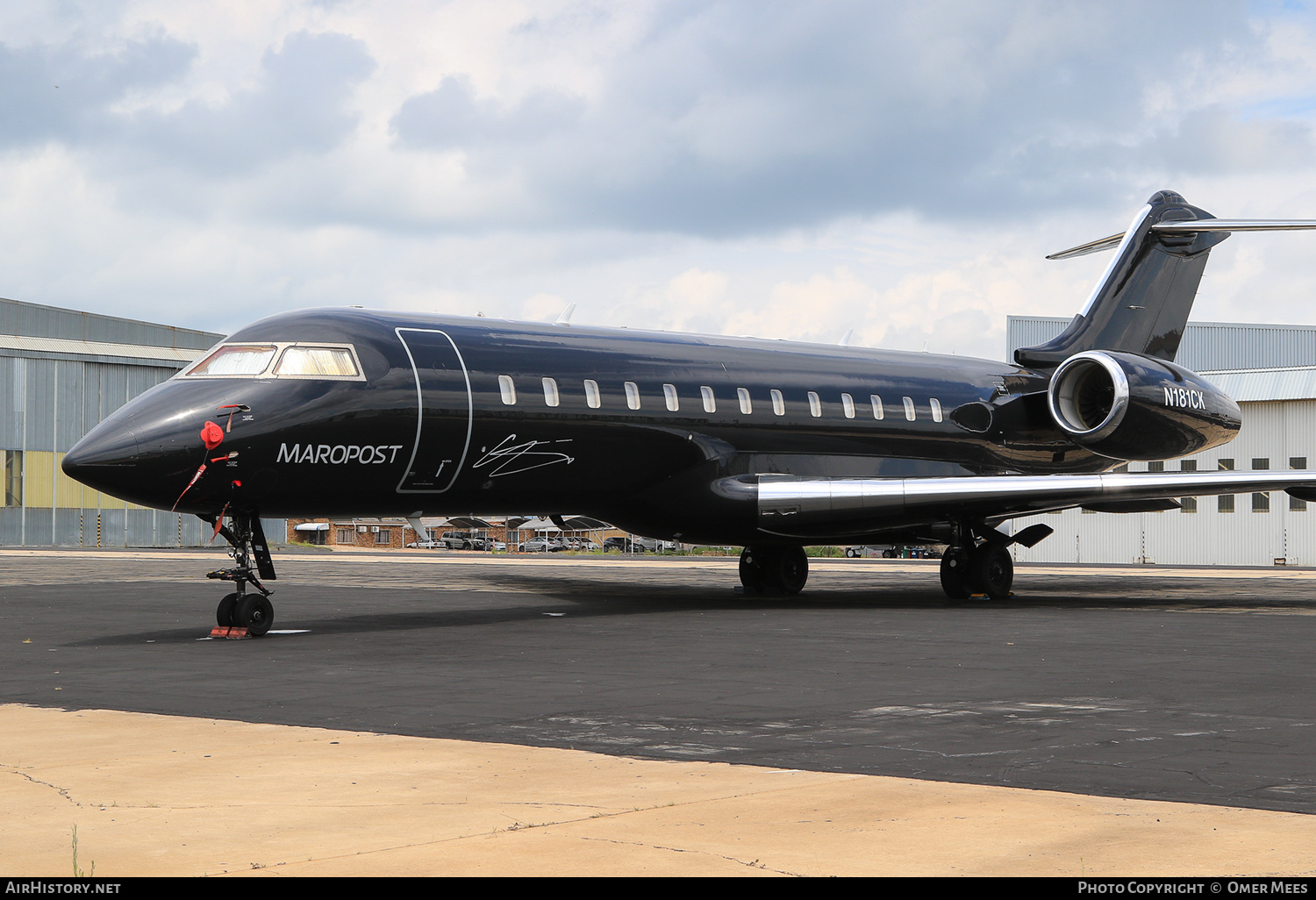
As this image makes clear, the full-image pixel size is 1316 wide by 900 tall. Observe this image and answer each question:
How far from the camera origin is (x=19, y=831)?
564 cm

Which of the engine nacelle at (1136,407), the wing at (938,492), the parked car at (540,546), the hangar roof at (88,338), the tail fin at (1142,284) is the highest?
the hangar roof at (88,338)

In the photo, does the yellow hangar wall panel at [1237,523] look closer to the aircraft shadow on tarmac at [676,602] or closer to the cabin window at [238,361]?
the aircraft shadow on tarmac at [676,602]

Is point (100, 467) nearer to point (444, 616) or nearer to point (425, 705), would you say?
point (444, 616)

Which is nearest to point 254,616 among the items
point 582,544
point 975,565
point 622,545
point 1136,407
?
point 975,565

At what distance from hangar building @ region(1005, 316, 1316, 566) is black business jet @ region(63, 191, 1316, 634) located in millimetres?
20889

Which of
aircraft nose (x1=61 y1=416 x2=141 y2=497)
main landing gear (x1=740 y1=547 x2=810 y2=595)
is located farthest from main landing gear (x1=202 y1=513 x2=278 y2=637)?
main landing gear (x1=740 y1=547 x2=810 y2=595)

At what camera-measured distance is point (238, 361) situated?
16406 mm

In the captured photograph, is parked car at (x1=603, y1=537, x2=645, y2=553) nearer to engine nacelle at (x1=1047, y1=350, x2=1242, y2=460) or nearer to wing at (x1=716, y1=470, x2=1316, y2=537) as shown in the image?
engine nacelle at (x1=1047, y1=350, x2=1242, y2=460)

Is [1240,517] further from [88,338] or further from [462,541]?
[462,541]

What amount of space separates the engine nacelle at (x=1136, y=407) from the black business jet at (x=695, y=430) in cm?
4

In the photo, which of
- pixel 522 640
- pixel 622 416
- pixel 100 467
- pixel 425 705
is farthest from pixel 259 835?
pixel 622 416

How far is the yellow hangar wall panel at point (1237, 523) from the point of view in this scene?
45469mm
